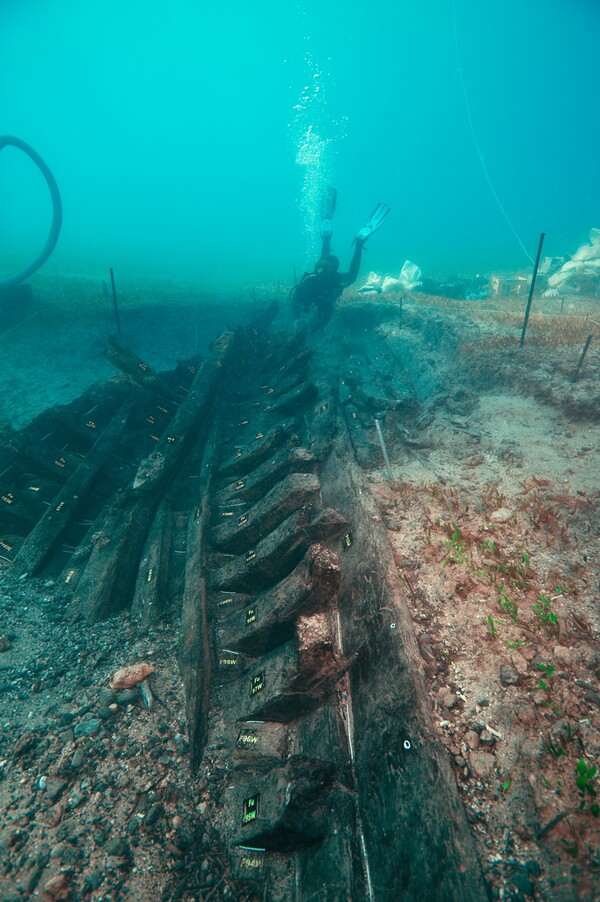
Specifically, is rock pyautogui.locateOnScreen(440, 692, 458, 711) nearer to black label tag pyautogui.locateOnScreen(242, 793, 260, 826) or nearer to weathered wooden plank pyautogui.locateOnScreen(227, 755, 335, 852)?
weathered wooden plank pyautogui.locateOnScreen(227, 755, 335, 852)

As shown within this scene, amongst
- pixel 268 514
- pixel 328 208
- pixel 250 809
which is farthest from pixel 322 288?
pixel 250 809

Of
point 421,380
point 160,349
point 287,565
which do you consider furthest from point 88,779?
point 160,349

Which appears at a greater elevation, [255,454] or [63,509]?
[255,454]

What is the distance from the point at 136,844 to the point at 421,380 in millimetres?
10034

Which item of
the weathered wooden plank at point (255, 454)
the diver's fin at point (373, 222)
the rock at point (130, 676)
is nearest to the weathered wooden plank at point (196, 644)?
the rock at point (130, 676)

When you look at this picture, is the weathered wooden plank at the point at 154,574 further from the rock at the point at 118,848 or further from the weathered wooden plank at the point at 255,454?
the rock at the point at 118,848

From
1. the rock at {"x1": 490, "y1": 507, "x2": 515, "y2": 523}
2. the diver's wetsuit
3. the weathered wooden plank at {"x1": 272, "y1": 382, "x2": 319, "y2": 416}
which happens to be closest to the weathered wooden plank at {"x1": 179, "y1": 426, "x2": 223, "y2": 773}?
the rock at {"x1": 490, "y1": 507, "x2": 515, "y2": 523}

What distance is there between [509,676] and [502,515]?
7.44ft

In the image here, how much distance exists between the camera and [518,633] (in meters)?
3.32

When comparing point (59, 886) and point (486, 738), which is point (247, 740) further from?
point (486, 738)

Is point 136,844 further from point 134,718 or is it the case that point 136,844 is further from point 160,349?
point 160,349

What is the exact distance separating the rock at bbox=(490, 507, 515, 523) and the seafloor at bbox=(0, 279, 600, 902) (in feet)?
0.06

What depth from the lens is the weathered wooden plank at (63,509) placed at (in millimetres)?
5730

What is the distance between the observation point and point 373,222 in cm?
1925
